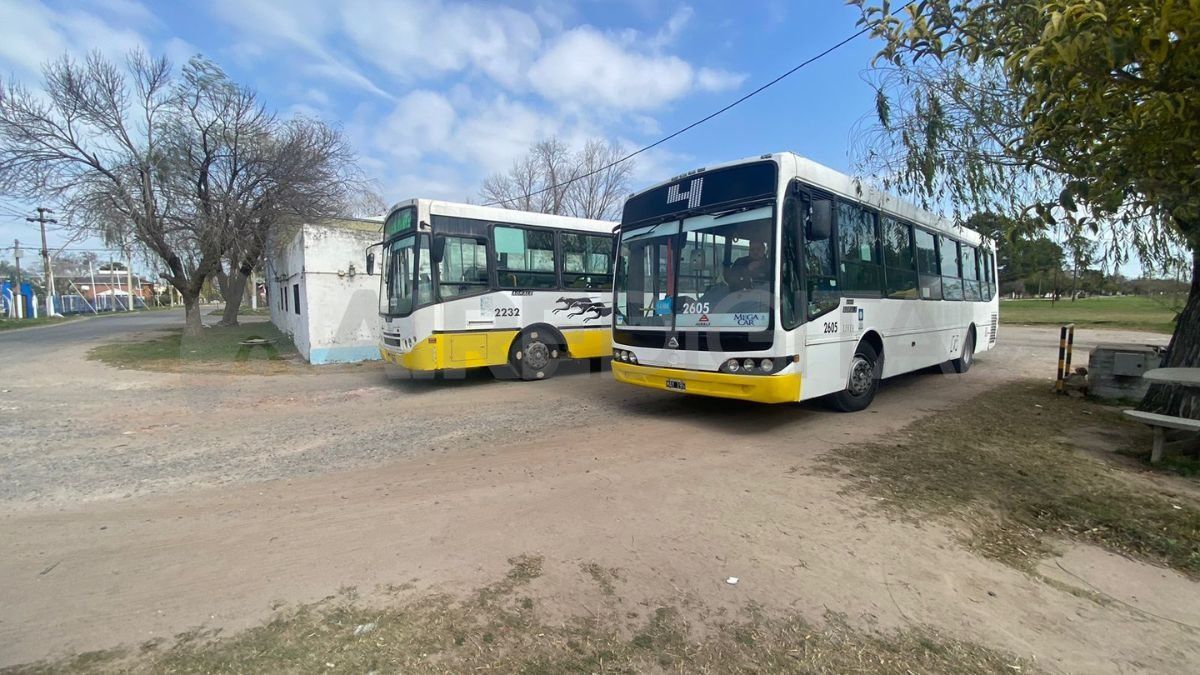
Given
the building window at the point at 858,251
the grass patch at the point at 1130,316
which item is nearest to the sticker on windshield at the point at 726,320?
the building window at the point at 858,251

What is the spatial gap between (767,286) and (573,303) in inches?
214

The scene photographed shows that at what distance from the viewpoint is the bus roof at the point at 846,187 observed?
607 cm

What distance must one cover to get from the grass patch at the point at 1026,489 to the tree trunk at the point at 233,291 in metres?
23.8

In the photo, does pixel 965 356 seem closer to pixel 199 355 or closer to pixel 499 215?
pixel 499 215

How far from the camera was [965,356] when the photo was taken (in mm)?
11141

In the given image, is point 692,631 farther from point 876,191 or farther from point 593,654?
point 876,191

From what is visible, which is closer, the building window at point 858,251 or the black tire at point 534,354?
the building window at point 858,251

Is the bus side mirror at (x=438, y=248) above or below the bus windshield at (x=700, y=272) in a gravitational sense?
above

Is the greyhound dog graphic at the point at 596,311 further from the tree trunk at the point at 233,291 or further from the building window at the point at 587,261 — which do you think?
the tree trunk at the point at 233,291

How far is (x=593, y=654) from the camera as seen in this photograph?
2.50m

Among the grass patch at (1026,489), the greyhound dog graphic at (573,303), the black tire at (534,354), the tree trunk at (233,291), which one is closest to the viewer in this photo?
the grass patch at (1026,489)

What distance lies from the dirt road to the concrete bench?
7.29 ft

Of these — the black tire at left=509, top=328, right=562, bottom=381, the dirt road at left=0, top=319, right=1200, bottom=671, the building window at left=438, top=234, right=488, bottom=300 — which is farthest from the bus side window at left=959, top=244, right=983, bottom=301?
the building window at left=438, top=234, right=488, bottom=300

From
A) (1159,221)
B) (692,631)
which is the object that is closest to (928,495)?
(692,631)
